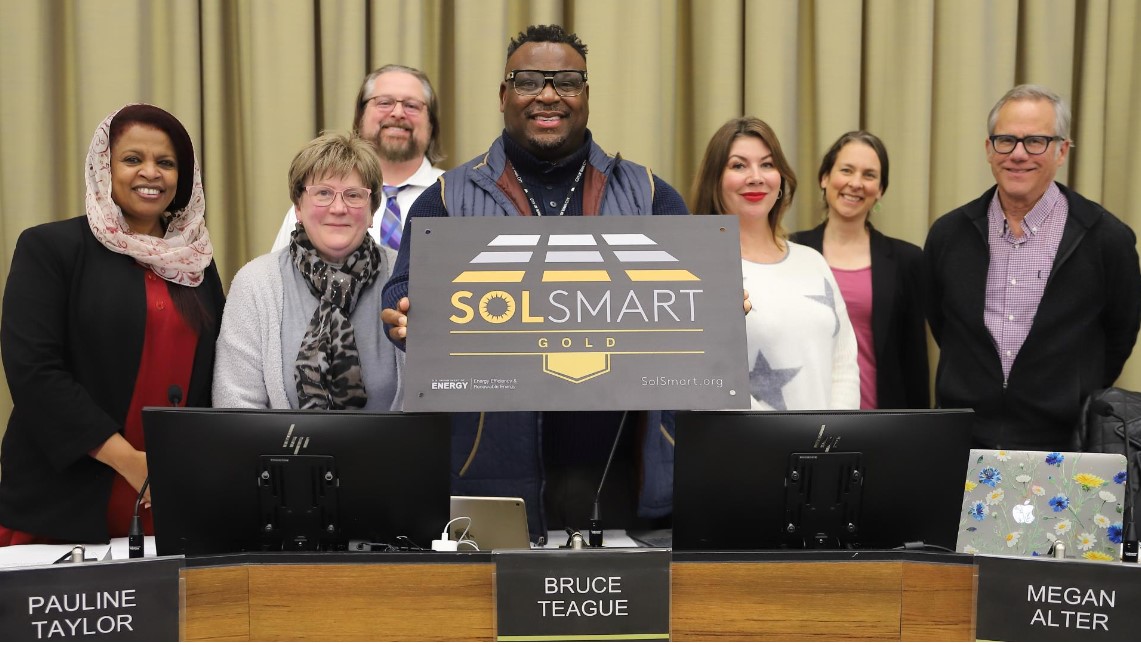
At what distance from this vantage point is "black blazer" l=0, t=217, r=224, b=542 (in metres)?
2.27

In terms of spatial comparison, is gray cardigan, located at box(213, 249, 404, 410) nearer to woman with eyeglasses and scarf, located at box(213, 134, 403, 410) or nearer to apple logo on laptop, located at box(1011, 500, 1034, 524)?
woman with eyeglasses and scarf, located at box(213, 134, 403, 410)

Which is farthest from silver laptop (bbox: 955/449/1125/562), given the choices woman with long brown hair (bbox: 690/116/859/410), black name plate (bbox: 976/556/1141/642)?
black name plate (bbox: 976/556/1141/642)

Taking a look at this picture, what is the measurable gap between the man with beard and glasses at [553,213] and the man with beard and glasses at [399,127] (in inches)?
32.1

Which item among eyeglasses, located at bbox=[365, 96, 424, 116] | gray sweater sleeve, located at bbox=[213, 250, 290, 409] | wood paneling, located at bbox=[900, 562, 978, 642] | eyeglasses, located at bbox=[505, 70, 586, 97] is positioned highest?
eyeglasses, located at bbox=[365, 96, 424, 116]

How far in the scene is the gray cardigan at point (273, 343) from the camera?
2.31 meters

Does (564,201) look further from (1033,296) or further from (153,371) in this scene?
(1033,296)

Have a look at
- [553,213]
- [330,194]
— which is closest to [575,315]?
[553,213]

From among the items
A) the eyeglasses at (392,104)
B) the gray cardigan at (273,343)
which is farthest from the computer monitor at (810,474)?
the eyeglasses at (392,104)

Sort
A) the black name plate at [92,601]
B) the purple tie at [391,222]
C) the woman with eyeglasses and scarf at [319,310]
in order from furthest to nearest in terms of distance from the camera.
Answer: the purple tie at [391,222] → the woman with eyeglasses and scarf at [319,310] → the black name plate at [92,601]

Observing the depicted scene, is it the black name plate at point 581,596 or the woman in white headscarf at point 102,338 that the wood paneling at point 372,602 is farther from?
→ the woman in white headscarf at point 102,338

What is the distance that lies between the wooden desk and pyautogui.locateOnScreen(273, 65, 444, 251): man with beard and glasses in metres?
1.76

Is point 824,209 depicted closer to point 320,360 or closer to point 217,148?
point 320,360

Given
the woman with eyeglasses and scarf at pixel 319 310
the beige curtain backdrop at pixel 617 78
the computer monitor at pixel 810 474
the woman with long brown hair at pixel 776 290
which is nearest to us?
the computer monitor at pixel 810 474

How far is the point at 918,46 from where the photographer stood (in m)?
3.69
